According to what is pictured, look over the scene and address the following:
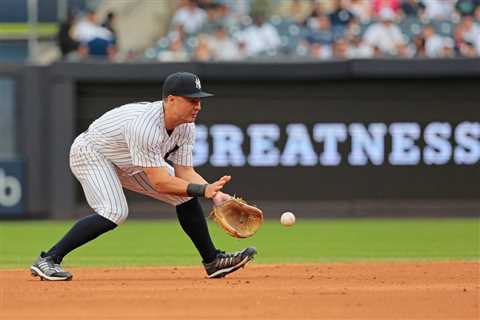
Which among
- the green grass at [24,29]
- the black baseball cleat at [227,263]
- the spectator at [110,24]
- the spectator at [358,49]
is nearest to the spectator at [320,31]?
the spectator at [358,49]

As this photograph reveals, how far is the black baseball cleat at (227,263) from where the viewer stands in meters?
7.80

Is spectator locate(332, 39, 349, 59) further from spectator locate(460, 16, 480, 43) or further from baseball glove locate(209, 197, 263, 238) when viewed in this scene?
baseball glove locate(209, 197, 263, 238)

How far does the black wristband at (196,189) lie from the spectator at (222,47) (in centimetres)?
802

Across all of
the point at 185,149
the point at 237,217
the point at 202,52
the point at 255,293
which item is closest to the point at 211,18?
the point at 202,52

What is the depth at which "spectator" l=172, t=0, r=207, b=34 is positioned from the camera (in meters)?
16.2

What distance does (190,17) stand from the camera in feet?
53.2

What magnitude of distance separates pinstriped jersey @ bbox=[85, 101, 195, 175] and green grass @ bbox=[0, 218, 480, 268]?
1.97 m

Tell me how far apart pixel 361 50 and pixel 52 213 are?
181 inches

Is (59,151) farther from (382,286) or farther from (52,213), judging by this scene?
(382,286)

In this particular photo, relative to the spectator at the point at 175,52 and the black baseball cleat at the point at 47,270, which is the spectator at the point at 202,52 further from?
the black baseball cleat at the point at 47,270

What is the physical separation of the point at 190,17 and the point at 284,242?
219 inches

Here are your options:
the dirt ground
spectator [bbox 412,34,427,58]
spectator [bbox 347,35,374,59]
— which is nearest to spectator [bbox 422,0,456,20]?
spectator [bbox 412,34,427,58]

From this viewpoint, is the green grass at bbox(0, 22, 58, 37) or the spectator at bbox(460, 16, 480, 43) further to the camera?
the green grass at bbox(0, 22, 58, 37)

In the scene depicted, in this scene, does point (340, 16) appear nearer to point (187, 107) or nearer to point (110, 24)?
point (110, 24)
